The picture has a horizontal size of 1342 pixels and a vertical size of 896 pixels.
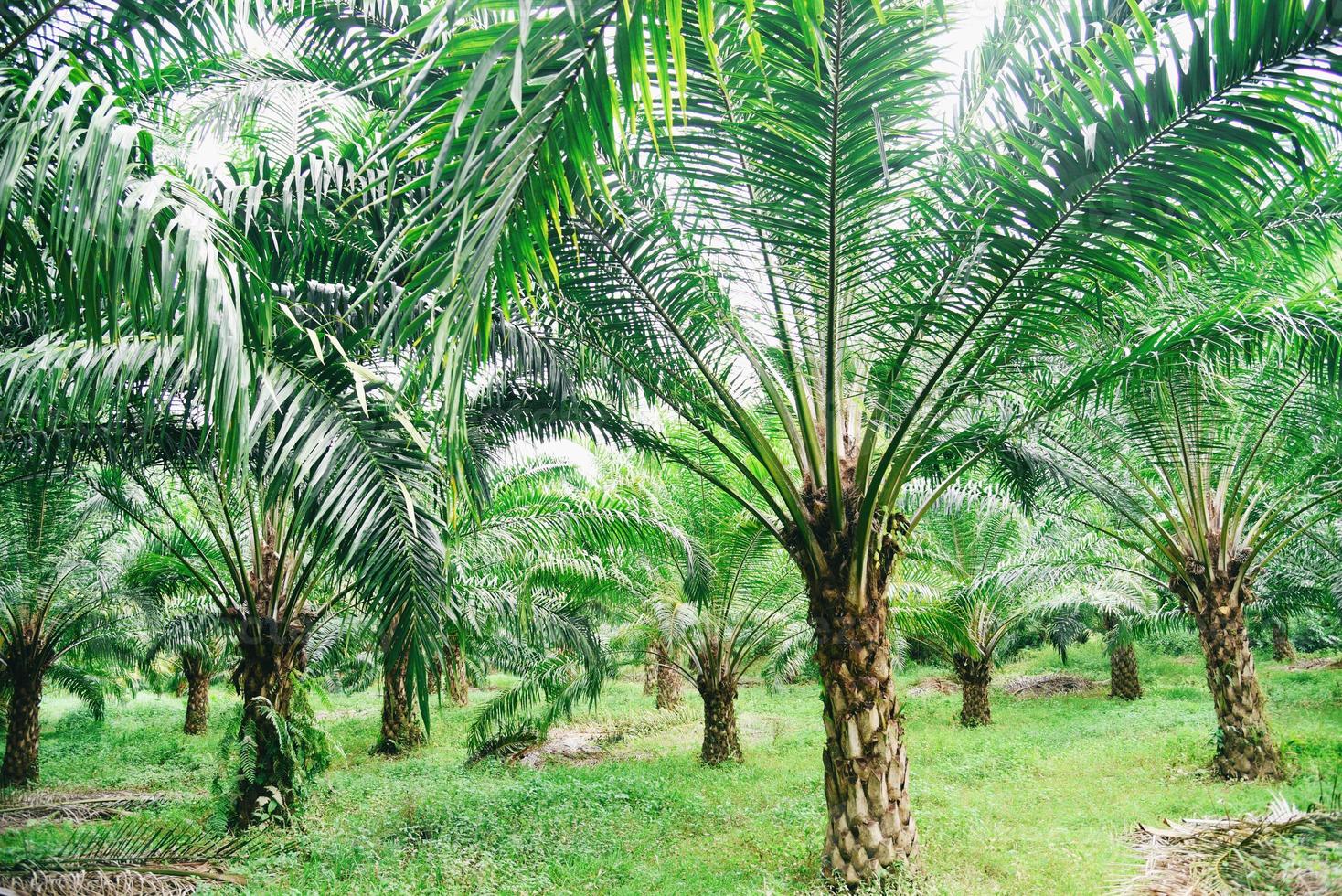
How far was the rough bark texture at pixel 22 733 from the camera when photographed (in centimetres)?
1005

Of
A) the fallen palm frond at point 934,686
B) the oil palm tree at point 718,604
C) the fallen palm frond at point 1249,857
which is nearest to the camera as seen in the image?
the fallen palm frond at point 1249,857

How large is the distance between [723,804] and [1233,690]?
16.2ft

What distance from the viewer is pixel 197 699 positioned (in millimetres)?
16547

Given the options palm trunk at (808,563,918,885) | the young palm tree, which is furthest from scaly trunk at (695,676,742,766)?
palm trunk at (808,563,918,885)

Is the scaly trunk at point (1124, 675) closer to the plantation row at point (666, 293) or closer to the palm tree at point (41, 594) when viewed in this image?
the plantation row at point (666, 293)

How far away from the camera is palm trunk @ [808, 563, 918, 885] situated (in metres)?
4.91

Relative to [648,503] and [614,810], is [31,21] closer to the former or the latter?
[614,810]

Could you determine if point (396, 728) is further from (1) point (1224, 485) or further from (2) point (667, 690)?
(1) point (1224, 485)

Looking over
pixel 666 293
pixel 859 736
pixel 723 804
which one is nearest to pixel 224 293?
pixel 666 293

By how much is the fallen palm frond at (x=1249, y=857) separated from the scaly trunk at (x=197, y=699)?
1752 cm

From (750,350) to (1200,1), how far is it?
2.94 m

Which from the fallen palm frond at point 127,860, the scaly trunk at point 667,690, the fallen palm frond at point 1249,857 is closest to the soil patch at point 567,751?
the scaly trunk at point 667,690

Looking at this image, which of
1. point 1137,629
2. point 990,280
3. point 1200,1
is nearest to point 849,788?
point 990,280

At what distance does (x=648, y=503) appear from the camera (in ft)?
32.8
